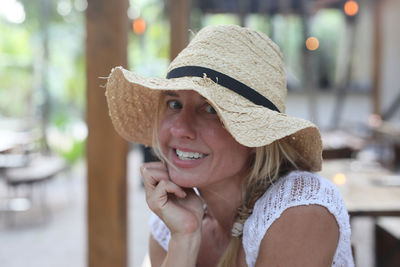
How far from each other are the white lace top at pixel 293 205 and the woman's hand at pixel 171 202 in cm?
17

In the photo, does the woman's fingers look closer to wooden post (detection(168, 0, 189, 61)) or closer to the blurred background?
the blurred background

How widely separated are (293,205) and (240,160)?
22 centimetres

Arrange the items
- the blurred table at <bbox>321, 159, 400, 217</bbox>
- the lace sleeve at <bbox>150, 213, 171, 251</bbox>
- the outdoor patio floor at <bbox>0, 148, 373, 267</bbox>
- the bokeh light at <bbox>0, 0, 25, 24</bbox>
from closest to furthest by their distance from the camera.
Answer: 1. the lace sleeve at <bbox>150, 213, 171, 251</bbox>
2. the blurred table at <bbox>321, 159, 400, 217</bbox>
3. the outdoor patio floor at <bbox>0, 148, 373, 267</bbox>
4. the bokeh light at <bbox>0, 0, 25, 24</bbox>

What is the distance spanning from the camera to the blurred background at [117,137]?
2002mm

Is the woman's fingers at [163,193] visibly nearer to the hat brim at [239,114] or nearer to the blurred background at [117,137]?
the hat brim at [239,114]

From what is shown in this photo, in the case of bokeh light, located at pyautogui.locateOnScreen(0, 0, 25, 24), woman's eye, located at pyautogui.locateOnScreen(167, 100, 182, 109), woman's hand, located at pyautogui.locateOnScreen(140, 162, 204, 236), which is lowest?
woman's hand, located at pyautogui.locateOnScreen(140, 162, 204, 236)

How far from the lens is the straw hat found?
107cm

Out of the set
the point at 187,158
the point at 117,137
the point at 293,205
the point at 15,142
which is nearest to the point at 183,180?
the point at 187,158

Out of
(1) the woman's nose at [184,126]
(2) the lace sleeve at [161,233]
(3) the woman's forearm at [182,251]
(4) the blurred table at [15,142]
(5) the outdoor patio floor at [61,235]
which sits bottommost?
(5) the outdoor patio floor at [61,235]

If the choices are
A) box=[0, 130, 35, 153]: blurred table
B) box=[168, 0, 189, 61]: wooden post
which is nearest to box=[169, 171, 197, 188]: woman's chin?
box=[168, 0, 189, 61]: wooden post

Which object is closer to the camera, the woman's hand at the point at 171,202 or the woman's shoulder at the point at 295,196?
the woman's shoulder at the point at 295,196

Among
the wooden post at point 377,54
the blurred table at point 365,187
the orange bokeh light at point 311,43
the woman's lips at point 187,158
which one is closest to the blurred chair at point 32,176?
the blurred table at point 365,187

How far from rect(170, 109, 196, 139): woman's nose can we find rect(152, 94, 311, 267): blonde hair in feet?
0.41

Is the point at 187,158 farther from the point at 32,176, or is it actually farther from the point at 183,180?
the point at 32,176
